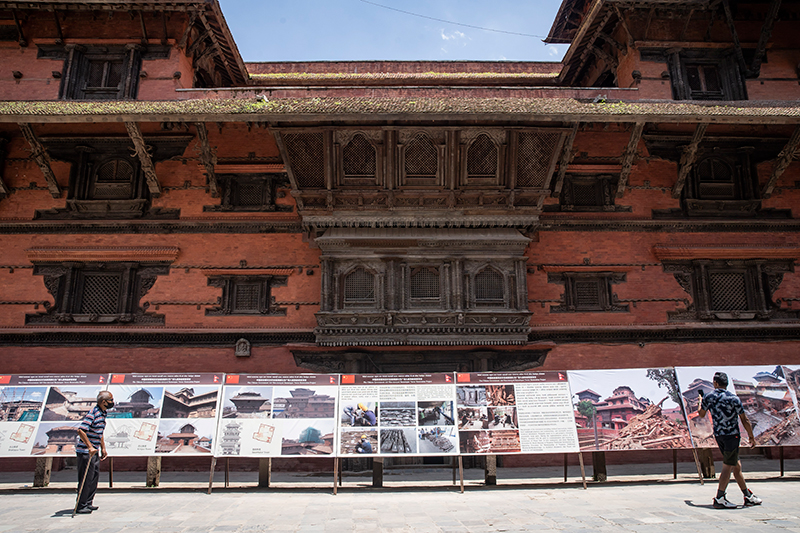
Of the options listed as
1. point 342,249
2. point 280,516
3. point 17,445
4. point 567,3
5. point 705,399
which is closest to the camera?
point 280,516

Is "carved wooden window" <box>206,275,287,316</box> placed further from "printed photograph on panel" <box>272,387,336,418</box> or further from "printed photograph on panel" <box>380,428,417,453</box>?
"printed photograph on panel" <box>380,428,417,453</box>

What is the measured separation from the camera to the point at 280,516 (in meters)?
5.93

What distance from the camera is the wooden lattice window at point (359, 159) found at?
415 inches

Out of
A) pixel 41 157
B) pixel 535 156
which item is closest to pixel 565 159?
pixel 535 156

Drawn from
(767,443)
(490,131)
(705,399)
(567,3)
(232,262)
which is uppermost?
(567,3)

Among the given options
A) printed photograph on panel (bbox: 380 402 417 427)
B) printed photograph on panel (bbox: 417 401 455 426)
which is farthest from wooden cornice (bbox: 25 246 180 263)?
printed photograph on panel (bbox: 417 401 455 426)

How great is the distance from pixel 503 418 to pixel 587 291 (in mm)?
4971

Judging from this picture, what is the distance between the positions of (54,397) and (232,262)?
430cm

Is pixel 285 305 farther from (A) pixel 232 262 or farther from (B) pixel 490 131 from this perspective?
(B) pixel 490 131

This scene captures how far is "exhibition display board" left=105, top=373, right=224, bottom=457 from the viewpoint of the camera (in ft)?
24.7

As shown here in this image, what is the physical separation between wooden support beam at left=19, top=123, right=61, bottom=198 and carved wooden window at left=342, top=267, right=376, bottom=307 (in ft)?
22.7

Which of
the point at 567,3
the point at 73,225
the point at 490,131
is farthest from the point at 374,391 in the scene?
the point at 567,3

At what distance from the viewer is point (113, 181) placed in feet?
38.2

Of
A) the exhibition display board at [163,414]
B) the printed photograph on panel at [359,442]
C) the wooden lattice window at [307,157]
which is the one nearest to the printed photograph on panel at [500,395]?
the printed photograph on panel at [359,442]
